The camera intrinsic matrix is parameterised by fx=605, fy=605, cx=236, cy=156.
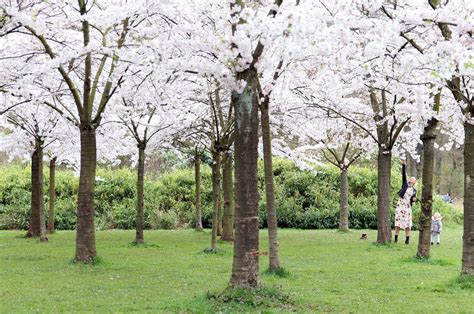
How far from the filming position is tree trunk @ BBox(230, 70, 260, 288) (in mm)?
7535

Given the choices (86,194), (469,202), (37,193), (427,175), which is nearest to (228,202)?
(86,194)

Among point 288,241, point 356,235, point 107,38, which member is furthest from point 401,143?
point 107,38

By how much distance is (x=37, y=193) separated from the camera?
17.4m

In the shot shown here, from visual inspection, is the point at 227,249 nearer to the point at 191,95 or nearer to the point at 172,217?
the point at 191,95

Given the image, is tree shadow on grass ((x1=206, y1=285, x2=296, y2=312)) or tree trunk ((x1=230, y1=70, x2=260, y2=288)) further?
tree trunk ((x1=230, y1=70, x2=260, y2=288))

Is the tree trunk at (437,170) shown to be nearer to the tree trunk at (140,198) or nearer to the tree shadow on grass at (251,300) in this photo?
the tree trunk at (140,198)

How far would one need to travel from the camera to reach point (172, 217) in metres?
24.4

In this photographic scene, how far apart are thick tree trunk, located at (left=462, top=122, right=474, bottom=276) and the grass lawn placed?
1.11 ft

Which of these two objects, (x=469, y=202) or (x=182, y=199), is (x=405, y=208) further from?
(x=182, y=199)

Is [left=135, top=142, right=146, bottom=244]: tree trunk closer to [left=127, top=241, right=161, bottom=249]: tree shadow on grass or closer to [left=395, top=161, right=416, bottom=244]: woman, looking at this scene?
[left=127, top=241, right=161, bottom=249]: tree shadow on grass

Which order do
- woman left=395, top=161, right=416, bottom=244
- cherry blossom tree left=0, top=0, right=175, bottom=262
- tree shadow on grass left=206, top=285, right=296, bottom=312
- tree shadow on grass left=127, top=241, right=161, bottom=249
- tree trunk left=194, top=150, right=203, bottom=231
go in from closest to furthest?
tree shadow on grass left=206, top=285, right=296, bottom=312 < cherry blossom tree left=0, top=0, right=175, bottom=262 < tree shadow on grass left=127, top=241, right=161, bottom=249 < woman left=395, top=161, right=416, bottom=244 < tree trunk left=194, top=150, right=203, bottom=231

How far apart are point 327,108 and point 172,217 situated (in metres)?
11.4

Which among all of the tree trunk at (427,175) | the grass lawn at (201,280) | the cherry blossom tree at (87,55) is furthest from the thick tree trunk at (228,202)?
the tree trunk at (427,175)

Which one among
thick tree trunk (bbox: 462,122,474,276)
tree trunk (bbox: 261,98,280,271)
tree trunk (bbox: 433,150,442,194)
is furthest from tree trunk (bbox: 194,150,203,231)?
tree trunk (bbox: 433,150,442,194)
